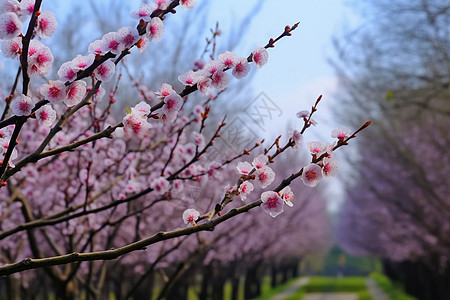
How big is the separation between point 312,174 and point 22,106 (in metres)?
1.22

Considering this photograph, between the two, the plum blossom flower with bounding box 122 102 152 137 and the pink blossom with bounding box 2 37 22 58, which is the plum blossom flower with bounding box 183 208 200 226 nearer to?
A: the plum blossom flower with bounding box 122 102 152 137

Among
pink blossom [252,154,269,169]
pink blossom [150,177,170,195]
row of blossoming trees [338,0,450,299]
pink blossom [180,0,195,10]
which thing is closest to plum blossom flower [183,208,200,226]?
pink blossom [252,154,269,169]

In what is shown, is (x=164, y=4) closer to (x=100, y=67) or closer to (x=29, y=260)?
(x=100, y=67)

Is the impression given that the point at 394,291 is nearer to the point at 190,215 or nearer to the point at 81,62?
the point at 190,215

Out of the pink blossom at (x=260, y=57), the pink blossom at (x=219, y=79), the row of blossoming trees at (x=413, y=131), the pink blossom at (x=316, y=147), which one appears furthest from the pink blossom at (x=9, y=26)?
the row of blossoming trees at (x=413, y=131)

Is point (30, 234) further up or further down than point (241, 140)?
further down

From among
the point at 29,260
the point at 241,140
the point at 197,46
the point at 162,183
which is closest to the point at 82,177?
the point at 162,183

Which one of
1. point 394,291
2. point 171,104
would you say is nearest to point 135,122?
point 171,104

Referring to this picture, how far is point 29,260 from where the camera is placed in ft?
6.66

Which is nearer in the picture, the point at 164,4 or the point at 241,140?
the point at 164,4

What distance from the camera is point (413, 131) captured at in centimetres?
1759

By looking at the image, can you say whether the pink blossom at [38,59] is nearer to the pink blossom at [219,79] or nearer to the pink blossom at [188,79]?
the pink blossom at [188,79]

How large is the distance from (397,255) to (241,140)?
20.4 meters

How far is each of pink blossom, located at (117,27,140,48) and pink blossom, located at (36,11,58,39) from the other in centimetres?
28
